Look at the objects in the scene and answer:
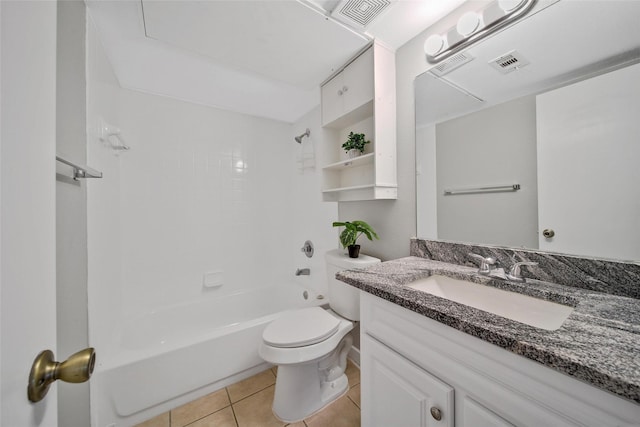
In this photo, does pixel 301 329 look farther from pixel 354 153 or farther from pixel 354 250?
Answer: pixel 354 153

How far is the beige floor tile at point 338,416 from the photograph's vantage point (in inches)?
48.7

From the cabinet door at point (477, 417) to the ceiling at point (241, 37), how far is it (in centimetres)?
154

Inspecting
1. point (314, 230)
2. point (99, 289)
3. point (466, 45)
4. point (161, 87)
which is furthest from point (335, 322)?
point (161, 87)

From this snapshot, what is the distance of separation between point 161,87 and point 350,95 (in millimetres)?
1524

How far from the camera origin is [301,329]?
1.31m

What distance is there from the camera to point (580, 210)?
0.81 metres

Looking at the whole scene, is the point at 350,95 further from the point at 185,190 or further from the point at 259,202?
the point at 185,190

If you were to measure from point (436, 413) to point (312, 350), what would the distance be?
2.29 feet

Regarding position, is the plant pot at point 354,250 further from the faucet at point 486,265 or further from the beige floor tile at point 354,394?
the beige floor tile at point 354,394

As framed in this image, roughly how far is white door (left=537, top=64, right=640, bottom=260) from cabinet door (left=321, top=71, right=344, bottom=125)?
104 cm

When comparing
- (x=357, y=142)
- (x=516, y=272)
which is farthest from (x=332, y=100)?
(x=516, y=272)
